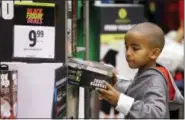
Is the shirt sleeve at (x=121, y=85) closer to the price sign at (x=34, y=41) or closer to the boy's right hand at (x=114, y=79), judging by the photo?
the boy's right hand at (x=114, y=79)

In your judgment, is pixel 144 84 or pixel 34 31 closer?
pixel 144 84

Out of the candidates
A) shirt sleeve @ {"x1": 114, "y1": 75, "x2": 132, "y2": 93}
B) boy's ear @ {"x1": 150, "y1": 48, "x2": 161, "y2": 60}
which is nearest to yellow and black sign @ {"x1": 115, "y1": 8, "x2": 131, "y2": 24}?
shirt sleeve @ {"x1": 114, "y1": 75, "x2": 132, "y2": 93}

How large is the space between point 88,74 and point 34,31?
0.32 m

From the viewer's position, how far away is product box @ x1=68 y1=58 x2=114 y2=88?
2.10m

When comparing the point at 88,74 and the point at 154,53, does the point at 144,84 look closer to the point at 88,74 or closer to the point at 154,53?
the point at 154,53

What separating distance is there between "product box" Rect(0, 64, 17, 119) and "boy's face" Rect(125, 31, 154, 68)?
1.77ft

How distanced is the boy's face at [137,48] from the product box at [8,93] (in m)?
0.54

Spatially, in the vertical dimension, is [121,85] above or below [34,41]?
below

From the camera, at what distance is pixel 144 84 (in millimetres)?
2051

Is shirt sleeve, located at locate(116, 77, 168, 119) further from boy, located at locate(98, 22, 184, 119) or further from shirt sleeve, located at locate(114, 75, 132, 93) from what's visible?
shirt sleeve, located at locate(114, 75, 132, 93)

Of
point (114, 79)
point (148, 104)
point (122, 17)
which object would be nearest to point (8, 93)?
point (114, 79)

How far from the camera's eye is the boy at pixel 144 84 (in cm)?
197

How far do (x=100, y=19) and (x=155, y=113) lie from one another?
6.77ft

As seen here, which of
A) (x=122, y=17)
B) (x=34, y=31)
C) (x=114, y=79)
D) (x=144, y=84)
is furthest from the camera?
(x=122, y=17)
